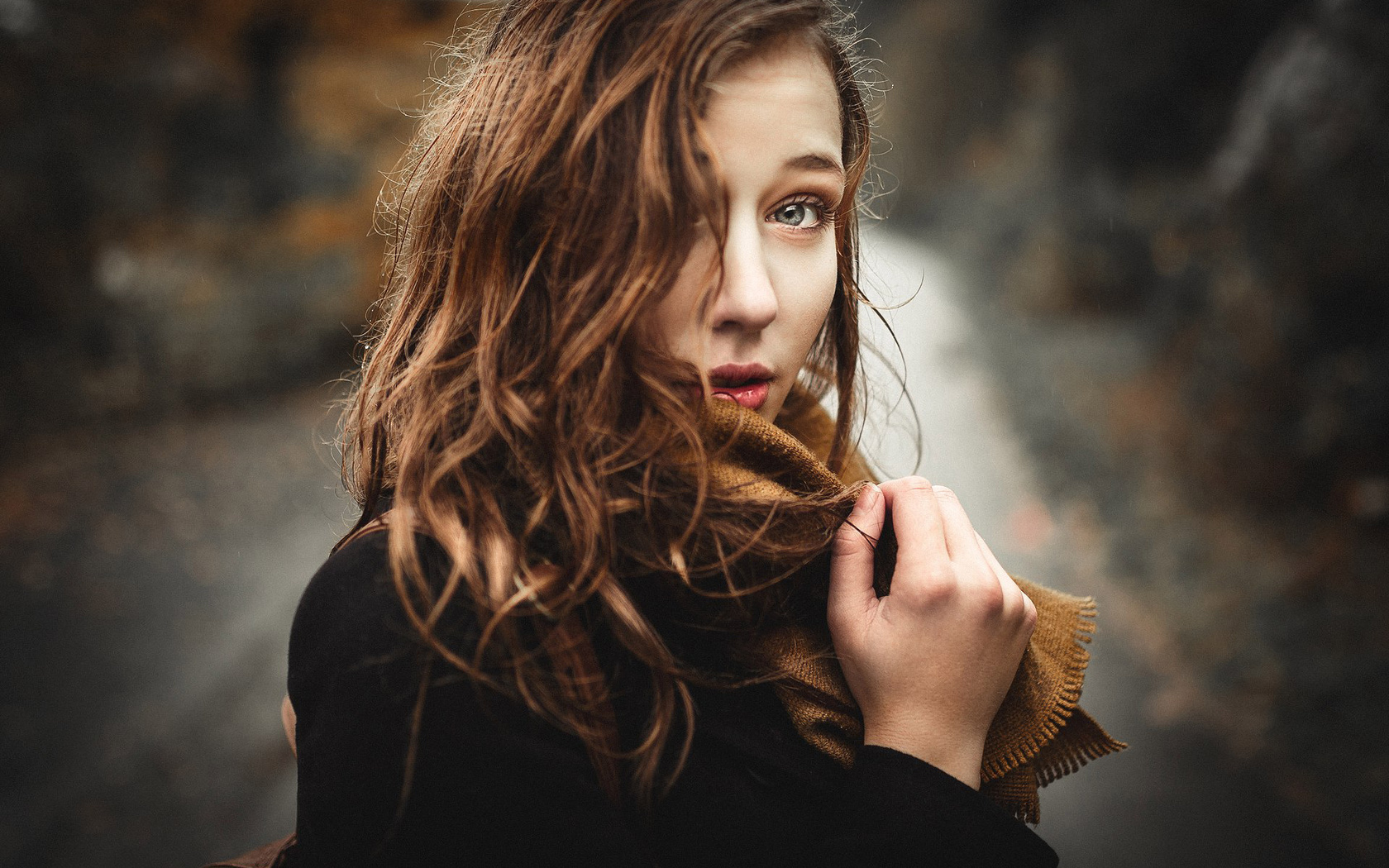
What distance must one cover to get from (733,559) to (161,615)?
5030 millimetres

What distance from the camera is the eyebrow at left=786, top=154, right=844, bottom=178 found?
124 centimetres

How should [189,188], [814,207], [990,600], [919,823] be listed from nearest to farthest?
[919,823] → [990,600] → [814,207] → [189,188]

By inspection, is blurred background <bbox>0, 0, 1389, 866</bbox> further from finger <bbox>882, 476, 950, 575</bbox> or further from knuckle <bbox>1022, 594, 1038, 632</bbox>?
knuckle <bbox>1022, 594, 1038, 632</bbox>

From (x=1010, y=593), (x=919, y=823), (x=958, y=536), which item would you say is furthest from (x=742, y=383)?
(x=919, y=823)

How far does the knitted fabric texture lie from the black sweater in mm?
114

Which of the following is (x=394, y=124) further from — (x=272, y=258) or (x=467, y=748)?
(x=467, y=748)

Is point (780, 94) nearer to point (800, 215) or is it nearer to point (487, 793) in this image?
point (800, 215)

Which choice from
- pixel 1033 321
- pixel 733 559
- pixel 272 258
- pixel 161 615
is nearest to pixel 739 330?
pixel 733 559

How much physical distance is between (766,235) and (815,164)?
5.3 inches

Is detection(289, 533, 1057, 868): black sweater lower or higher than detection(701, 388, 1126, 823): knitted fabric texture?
lower

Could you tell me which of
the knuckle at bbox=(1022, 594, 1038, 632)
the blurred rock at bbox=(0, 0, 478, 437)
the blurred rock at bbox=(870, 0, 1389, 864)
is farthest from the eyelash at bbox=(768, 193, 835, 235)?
the blurred rock at bbox=(0, 0, 478, 437)

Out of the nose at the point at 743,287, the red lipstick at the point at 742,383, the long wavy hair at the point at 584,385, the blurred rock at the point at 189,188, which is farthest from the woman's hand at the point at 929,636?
the blurred rock at the point at 189,188

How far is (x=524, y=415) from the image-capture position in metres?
1.14

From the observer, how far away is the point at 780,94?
4.04ft
